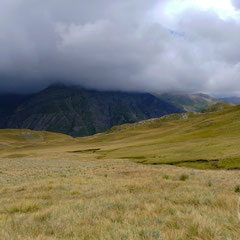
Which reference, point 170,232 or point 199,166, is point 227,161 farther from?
point 170,232

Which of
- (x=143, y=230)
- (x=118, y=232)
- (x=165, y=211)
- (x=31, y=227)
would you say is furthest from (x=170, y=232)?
(x=31, y=227)

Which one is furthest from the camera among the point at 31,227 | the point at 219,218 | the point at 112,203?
the point at 112,203

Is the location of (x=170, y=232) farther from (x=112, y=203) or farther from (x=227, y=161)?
(x=227, y=161)

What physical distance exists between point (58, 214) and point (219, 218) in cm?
497

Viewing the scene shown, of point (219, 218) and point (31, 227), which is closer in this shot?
point (219, 218)

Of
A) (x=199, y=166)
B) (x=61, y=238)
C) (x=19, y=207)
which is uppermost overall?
(x=61, y=238)

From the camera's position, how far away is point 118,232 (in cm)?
467

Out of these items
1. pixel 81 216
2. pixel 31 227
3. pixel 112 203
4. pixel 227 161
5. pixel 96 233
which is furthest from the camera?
pixel 227 161

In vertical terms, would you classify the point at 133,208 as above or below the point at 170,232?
below

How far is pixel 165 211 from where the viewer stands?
21.6 feet

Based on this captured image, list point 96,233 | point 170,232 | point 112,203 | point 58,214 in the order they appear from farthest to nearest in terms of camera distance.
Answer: point 112,203
point 58,214
point 96,233
point 170,232

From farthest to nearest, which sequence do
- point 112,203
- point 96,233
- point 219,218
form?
point 112,203 < point 219,218 < point 96,233

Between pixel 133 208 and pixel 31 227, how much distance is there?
3314 mm

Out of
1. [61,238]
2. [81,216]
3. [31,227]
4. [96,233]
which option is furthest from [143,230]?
[31,227]
